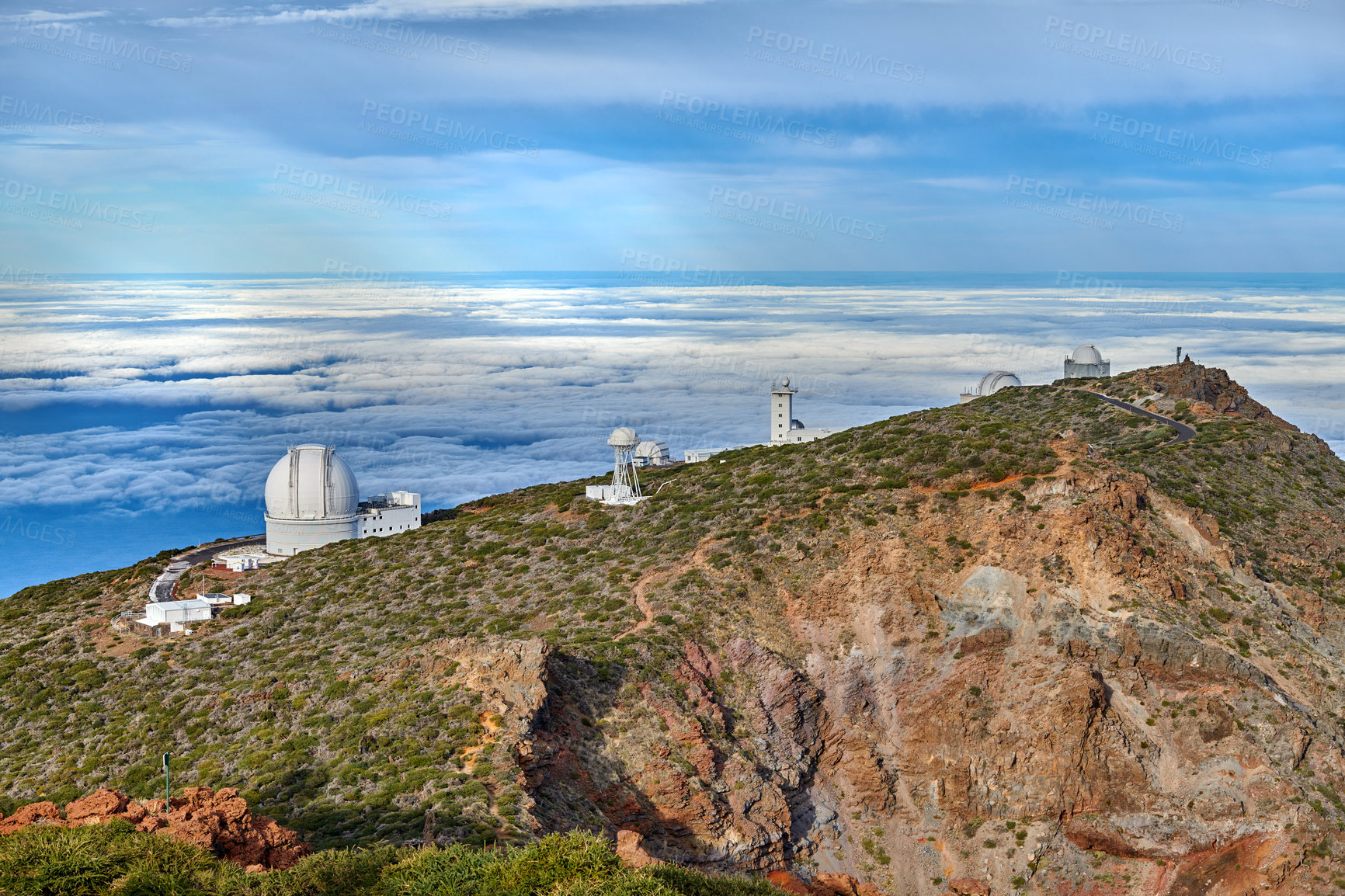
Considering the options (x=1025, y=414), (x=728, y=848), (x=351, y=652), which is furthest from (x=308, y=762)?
(x=1025, y=414)

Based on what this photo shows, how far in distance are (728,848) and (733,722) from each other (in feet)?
18.9

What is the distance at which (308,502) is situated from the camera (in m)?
64.9

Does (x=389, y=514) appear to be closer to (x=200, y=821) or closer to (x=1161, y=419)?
(x=200, y=821)

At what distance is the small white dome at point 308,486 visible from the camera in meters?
64.9

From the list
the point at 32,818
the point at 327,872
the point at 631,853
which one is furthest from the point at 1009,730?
the point at 32,818

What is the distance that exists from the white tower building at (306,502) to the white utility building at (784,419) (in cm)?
4122

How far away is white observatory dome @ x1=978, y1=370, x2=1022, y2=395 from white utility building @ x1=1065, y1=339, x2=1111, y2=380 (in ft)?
17.2

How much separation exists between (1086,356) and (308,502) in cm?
7473

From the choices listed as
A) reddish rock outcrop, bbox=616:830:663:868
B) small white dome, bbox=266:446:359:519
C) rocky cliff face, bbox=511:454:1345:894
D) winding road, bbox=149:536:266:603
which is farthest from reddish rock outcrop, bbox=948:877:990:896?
small white dome, bbox=266:446:359:519

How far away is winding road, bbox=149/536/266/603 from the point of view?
58188 mm

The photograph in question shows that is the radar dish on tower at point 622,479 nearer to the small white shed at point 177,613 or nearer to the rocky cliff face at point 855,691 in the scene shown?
the rocky cliff face at point 855,691

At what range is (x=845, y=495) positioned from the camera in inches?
2030

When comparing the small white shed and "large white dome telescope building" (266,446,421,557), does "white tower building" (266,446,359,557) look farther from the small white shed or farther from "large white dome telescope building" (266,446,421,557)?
the small white shed

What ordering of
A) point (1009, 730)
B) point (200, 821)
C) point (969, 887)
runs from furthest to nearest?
point (1009, 730)
point (969, 887)
point (200, 821)
